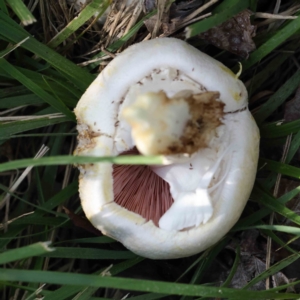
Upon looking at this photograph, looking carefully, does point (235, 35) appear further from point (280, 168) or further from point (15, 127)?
point (15, 127)

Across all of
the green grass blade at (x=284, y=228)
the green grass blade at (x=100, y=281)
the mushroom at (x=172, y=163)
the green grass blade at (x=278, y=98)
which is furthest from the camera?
the green grass blade at (x=278, y=98)

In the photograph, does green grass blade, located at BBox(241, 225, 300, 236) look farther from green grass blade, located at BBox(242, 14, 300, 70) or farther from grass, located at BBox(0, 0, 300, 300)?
green grass blade, located at BBox(242, 14, 300, 70)

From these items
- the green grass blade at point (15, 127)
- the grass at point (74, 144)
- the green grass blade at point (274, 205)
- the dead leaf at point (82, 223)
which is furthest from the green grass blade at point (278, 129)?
the green grass blade at point (15, 127)

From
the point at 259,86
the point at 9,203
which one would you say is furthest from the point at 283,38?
the point at 9,203

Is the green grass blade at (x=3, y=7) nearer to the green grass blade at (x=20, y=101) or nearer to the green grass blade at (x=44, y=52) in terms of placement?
the green grass blade at (x=44, y=52)

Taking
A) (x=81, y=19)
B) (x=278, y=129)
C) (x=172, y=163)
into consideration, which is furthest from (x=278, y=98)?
(x=81, y=19)

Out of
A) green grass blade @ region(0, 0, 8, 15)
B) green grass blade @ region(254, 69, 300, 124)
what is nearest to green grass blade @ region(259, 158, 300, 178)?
green grass blade @ region(254, 69, 300, 124)
